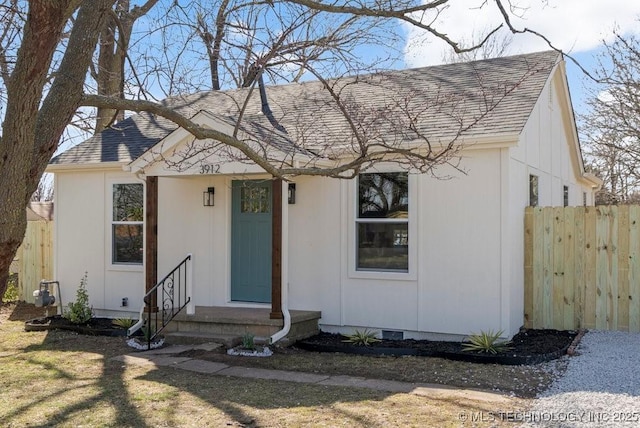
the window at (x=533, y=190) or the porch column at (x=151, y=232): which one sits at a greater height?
the window at (x=533, y=190)

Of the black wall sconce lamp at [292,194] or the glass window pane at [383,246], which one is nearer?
the glass window pane at [383,246]

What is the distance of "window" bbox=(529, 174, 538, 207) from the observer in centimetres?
1050

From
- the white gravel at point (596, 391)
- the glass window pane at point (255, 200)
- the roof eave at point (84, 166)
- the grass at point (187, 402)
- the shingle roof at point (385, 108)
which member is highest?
the shingle roof at point (385, 108)

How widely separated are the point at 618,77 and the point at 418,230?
1200cm

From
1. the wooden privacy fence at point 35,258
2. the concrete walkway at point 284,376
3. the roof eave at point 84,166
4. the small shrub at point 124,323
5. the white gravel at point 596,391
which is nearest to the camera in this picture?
the white gravel at point 596,391

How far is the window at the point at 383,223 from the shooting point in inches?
369

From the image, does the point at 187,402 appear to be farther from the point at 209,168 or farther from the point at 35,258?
the point at 35,258

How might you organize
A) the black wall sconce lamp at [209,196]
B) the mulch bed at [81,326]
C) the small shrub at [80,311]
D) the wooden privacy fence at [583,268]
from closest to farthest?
the wooden privacy fence at [583,268] → the mulch bed at [81,326] → the black wall sconce lamp at [209,196] → the small shrub at [80,311]

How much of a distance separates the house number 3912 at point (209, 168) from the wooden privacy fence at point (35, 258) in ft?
20.0

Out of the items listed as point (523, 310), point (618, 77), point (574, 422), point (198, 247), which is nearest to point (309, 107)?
point (198, 247)

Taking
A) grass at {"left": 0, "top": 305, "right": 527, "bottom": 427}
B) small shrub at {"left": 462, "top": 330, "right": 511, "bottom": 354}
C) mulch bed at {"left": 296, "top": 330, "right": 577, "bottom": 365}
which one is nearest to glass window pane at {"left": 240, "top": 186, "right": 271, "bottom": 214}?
mulch bed at {"left": 296, "top": 330, "right": 577, "bottom": 365}

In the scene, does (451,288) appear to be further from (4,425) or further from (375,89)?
(4,425)

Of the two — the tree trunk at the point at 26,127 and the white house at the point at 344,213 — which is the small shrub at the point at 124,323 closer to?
the white house at the point at 344,213

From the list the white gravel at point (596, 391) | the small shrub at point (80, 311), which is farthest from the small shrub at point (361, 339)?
the small shrub at point (80, 311)
